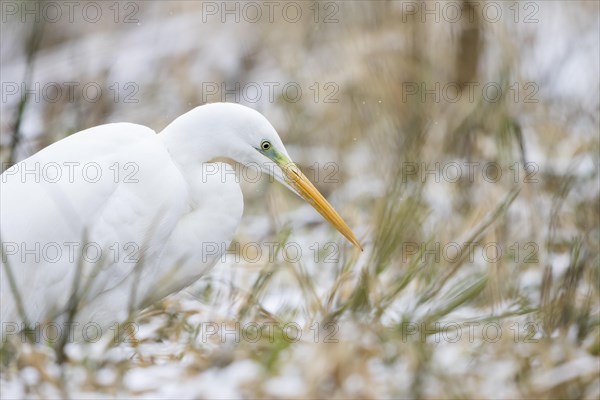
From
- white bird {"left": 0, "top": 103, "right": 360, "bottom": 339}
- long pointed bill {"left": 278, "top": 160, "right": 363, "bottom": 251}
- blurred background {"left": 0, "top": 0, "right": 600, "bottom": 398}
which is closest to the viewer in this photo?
blurred background {"left": 0, "top": 0, "right": 600, "bottom": 398}

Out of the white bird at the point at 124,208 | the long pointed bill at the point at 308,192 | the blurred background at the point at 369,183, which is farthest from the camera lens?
the long pointed bill at the point at 308,192

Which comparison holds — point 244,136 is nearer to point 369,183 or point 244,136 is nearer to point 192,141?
point 192,141

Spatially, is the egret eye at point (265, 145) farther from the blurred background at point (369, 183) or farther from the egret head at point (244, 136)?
the blurred background at point (369, 183)

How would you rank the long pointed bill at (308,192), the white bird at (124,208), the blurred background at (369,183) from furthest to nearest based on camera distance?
the long pointed bill at (308,192)
the white bird at (124,208)
the blurred background at (369,183)

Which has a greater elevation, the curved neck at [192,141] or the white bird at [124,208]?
the curved neck at [192,141]

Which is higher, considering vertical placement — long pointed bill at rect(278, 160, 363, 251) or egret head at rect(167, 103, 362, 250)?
egret head at rect(167, 103, 362, 250)

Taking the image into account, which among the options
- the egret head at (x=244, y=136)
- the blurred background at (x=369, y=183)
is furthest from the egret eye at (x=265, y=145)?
the blurred background at (x=369, y=183)

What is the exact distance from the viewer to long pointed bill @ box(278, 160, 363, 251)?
→ 2.69 metres

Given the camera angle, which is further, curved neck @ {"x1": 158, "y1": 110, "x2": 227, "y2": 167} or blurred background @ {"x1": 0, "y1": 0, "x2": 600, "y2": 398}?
curved neck @ {"x1": 158, "y1": 110, "x2": 227, "y2": 167}

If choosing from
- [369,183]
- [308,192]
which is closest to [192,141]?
[308,192]

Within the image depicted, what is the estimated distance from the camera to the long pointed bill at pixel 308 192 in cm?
269

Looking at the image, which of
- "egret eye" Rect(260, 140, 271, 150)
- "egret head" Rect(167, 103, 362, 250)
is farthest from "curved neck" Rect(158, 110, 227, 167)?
"egret eye" Rect(260, 140, 271, 150)

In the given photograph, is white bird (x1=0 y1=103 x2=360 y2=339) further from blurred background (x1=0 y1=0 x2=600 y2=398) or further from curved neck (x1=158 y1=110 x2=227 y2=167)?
blurred background (x1=0 y1=0 x2=600 y2=398)

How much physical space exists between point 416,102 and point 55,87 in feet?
7.26
